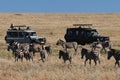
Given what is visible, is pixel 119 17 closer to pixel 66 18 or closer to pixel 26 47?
pixel 66 18

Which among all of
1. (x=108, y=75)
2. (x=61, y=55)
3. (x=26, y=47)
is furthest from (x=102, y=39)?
(x=108, y=75)

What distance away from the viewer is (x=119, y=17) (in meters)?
119

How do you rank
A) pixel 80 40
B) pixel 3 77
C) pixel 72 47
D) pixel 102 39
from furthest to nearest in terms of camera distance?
pixel 80 40, pixel 102 39, pixel 72 47, pixel 3 77

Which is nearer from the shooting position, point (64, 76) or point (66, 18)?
point (64, 76)

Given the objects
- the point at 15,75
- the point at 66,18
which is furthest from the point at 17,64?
the point at 66,18

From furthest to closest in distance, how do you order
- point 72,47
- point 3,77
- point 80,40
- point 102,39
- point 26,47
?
point 80,40
point 102,39
point 72,47
point 26,47
point 3,77

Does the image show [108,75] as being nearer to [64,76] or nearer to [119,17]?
[64,76]

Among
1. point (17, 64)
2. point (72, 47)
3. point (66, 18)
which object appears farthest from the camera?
point (66, 18)

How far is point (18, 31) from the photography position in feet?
147

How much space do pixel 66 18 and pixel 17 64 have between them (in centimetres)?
9153

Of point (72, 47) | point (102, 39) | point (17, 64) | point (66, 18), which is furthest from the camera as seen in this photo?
point (66, 18)

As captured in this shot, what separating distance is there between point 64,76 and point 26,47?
43.0ft

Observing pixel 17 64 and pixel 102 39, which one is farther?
pixel 102 39

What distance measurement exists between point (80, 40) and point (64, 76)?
27146mm
